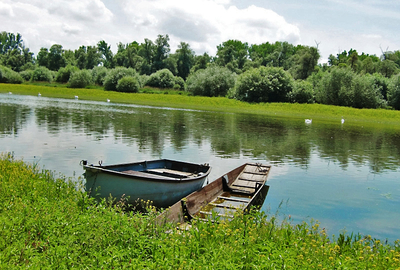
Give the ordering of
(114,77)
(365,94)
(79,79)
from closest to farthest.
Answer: (365,94)
(114,77)
(79,79)

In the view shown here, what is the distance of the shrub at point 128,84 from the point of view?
96.4 m

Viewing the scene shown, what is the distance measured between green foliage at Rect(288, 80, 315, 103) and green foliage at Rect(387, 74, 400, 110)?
16417mm

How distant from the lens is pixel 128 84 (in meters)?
97.1

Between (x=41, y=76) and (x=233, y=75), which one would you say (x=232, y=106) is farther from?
(x=41, y=76)

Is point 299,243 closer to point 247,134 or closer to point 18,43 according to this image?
point 247,134

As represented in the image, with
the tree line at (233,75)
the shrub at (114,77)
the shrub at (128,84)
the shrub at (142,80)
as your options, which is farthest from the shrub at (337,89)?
the shrub at (114,77)

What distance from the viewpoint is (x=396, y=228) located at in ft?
41.2

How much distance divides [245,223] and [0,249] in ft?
18.3

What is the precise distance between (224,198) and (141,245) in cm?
648

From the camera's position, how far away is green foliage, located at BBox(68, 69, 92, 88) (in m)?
103

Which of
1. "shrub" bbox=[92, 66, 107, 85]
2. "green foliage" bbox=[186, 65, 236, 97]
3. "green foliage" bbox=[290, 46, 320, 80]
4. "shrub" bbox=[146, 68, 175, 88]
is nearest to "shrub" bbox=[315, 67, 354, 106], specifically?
"green foliage" bbox=[290, 46, 320, 80]

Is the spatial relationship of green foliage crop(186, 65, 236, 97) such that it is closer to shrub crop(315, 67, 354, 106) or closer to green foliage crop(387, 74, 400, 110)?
shrub crop(315, 67, 354, 106)

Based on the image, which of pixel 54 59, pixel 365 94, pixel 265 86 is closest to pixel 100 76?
pixel 54 59

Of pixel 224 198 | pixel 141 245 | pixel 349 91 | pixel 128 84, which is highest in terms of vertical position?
pixel 128 84
